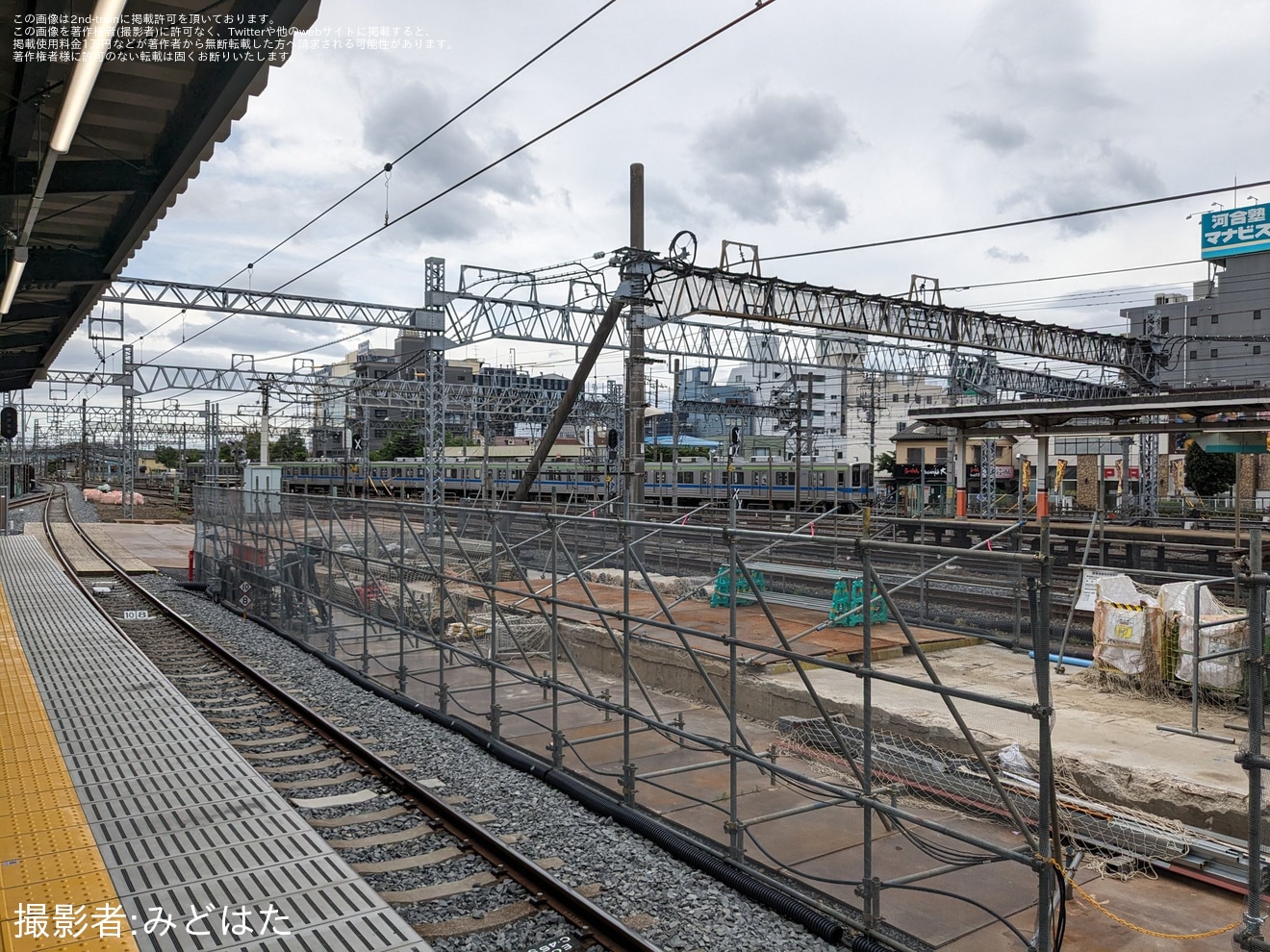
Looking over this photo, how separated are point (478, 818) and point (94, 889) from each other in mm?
2894

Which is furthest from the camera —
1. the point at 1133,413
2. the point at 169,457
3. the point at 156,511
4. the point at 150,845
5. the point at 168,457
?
the point at 169,457

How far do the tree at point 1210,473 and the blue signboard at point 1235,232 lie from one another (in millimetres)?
21867

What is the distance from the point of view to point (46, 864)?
191 inches

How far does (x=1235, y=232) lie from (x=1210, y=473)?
26.0 meters

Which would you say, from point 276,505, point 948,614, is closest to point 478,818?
point 276,505

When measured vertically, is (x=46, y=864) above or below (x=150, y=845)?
above

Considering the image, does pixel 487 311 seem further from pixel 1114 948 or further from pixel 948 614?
pixel 1114 948

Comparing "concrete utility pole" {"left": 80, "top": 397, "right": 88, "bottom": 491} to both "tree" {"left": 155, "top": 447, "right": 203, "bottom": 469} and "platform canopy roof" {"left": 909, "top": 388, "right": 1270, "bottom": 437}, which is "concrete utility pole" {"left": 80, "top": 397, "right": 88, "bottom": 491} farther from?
"platform canopy roof" {"left": 909, "top": 388, "right": 1270, "bottom": 437}

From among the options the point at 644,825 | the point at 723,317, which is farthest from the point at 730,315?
the point at 644,825

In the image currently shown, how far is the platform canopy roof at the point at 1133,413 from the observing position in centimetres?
1495

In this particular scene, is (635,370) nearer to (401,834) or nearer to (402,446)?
(401,834)

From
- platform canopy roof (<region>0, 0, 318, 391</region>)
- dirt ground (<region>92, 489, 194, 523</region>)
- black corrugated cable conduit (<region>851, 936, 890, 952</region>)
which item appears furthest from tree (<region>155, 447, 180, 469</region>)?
black corrugated cable conduit (<region>851, 936, 890, 952</region>)

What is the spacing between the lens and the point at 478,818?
7000 millimetres

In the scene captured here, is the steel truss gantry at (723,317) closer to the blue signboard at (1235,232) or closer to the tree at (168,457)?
the blue signboard at (1235,232)
